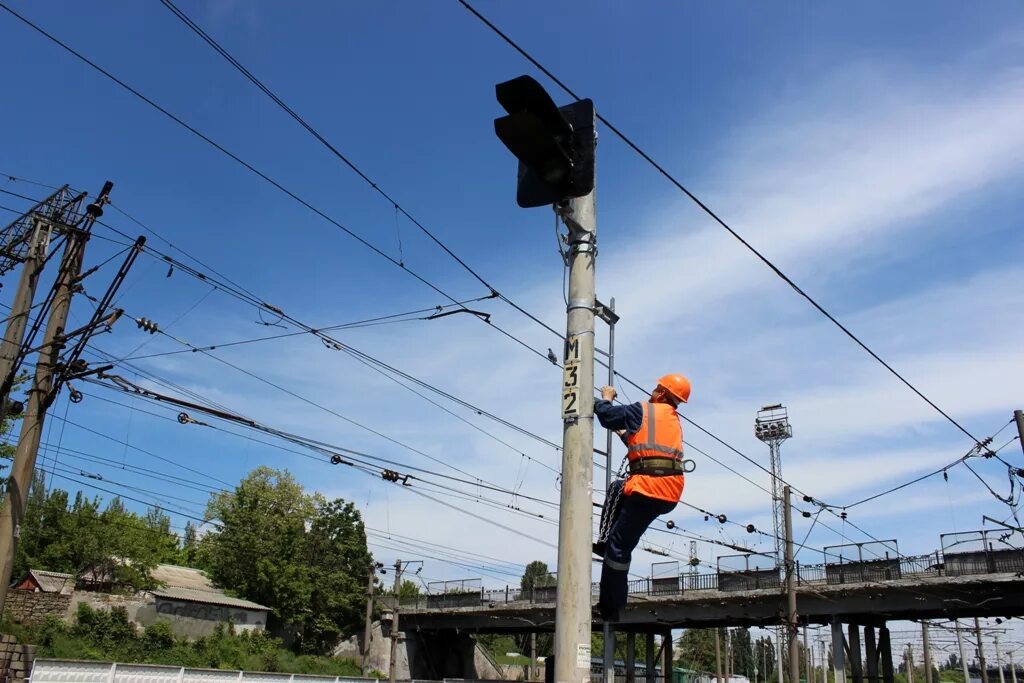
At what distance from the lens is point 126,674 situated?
1084 inches

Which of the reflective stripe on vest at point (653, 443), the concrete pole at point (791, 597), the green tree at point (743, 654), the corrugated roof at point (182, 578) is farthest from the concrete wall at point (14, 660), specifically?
the green tree at point (743, 654)

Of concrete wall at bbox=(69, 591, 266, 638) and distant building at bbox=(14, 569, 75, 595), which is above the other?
distant building at bbox=(14, 569, 75, 595)

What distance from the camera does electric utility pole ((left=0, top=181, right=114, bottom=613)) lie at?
14789 mm

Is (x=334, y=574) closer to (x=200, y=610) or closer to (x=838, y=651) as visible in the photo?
(x=200, y=610)

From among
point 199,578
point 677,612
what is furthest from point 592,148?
point 199,578

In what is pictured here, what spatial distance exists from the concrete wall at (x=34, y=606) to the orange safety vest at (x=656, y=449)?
4760cm

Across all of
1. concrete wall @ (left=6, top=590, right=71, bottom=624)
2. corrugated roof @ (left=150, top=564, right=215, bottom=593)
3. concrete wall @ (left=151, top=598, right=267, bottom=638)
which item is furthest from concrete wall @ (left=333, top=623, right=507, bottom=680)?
concrete wall @ (left=6, top=590, right=71, bottom=624)

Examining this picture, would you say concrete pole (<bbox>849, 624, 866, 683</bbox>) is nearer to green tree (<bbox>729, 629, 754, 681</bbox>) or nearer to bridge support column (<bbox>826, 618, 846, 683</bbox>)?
bridge support column (<bbox>826, 618, 846, 683</bbox>)

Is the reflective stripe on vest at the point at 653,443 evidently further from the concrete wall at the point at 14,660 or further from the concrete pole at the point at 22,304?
the concrete wall at the point at 14,660

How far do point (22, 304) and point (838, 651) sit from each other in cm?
4018

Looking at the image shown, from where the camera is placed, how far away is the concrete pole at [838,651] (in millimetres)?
38553

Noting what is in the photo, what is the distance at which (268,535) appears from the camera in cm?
6425

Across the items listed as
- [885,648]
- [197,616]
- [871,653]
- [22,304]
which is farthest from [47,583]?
[885,648]

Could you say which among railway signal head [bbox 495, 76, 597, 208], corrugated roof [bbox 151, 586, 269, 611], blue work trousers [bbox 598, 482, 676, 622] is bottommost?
corrugated roof [bbox 151, 586, 269, 611]
